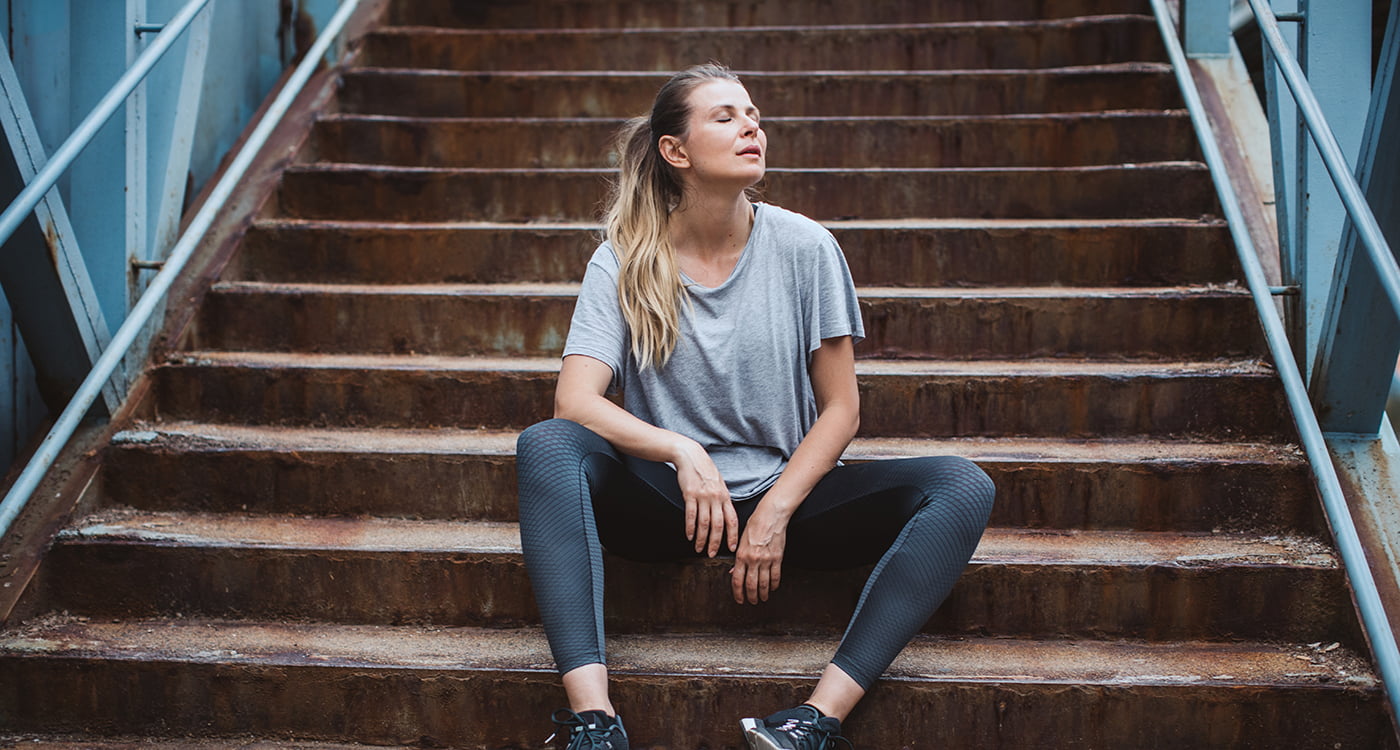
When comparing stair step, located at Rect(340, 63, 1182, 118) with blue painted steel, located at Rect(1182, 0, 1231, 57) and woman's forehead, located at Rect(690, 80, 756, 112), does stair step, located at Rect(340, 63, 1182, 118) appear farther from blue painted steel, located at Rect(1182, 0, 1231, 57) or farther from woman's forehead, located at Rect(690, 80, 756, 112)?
woman's forehead, located at Rect(690, 80, 756, 112)

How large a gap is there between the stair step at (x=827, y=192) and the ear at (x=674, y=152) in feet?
2.89

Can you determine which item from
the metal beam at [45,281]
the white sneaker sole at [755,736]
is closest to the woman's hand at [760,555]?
the white sneaker sole at [755,736]

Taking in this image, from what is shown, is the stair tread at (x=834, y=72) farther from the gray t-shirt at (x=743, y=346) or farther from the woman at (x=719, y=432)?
the gray t-shirt at (x=743, y=346)

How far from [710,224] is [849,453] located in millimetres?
607

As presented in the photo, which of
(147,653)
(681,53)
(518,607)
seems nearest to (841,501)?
(518,607)

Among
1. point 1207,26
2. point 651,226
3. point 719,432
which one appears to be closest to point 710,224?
point 651,226

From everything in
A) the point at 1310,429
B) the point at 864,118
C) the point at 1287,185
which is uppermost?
the point at 864,118

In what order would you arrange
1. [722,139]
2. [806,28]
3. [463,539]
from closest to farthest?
[722,139] → [463,539] → [806,28]

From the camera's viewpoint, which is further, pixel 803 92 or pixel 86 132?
pixel 803 92

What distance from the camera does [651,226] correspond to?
6.83 feet

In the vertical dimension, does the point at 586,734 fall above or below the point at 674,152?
below

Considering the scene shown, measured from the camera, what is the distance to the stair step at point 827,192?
296cm

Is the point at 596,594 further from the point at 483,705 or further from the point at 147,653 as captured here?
the point at 147,653

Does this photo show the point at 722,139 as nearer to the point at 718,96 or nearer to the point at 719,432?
the point at 718,96
